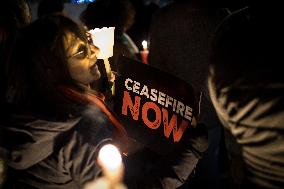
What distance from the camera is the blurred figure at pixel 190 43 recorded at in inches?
119

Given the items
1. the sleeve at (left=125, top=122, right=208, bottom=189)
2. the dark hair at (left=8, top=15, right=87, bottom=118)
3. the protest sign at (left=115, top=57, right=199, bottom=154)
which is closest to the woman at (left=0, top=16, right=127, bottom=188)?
the dark hair at (left=8, top=15, right=87, bottom=118)

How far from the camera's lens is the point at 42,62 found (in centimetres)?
214

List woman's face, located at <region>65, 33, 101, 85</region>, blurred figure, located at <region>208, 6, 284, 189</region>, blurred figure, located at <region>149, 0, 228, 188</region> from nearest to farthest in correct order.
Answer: blurred figure, located at <region>208, 6, 284, 189</region>
woman's face, located at <region>65, 33, 101, 85</region>
blurred figure, located at <region>149, 0, 228, 188</region>

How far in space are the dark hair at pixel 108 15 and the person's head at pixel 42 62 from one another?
2.45 metres

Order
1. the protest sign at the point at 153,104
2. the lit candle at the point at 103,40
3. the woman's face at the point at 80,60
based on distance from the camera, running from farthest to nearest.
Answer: the lit candle at the point at 103,40
the woman's face at the point at 80,60
the protest sign at the point at 153,104

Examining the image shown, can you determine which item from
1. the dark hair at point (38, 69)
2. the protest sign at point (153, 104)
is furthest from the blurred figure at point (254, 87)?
the dark hair at point (38, 69)

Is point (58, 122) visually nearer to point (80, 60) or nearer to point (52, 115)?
point (52, 115)

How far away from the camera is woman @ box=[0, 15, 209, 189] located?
196cm

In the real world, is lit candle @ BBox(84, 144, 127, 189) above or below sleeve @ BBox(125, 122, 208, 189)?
above

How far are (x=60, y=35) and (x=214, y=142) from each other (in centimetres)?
182

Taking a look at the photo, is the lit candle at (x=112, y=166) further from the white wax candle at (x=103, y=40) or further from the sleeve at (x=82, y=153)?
the white wax candle at (x=103, y=40)

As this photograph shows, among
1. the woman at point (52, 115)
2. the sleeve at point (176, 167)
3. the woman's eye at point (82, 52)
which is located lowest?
the sleeve at point (176, 167)

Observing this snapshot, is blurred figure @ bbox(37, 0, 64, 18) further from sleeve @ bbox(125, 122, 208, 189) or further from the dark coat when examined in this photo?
sleeve @ bbox(125, 122, 208, 189)

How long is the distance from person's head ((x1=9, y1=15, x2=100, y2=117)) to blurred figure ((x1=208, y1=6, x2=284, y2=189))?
1.06 meters
